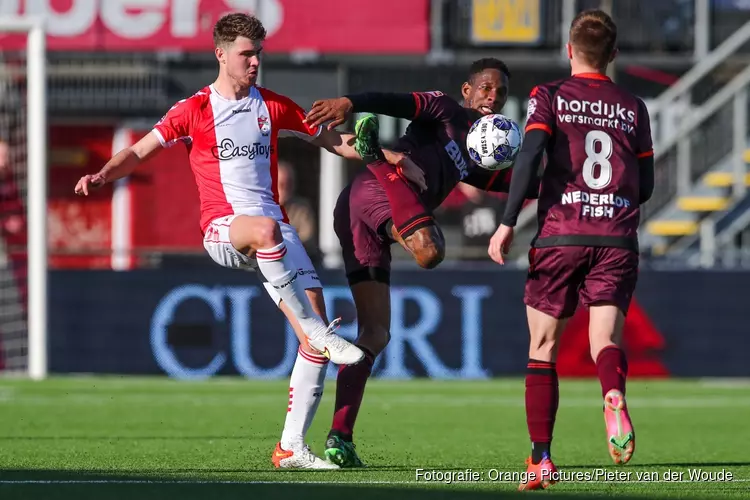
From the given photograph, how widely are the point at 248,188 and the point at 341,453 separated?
1.36 meters

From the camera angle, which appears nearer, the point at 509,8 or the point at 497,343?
the point at 497,343

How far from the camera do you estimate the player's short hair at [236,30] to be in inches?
272

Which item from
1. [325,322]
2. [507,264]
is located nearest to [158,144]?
[325,322]

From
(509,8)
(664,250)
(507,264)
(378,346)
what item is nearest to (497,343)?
(507,264)

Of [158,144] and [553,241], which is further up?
[158,144]

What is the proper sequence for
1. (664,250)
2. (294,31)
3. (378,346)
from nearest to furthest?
(378,346), (664,250), (294,31)

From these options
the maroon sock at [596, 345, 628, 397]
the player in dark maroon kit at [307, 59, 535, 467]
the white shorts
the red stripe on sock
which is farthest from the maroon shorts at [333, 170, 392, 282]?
the maroon sock at [596, 345, 628, 397]

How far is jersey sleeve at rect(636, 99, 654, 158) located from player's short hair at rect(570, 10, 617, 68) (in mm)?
289

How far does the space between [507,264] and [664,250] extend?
233cm

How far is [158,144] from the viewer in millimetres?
6918

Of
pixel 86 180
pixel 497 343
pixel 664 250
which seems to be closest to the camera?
pixel 86 180

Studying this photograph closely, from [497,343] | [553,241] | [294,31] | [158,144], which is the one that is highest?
[294,31]

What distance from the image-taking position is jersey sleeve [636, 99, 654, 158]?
6.26 metres

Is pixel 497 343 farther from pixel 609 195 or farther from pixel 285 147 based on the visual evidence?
pixel 609 195
